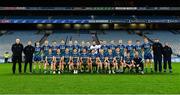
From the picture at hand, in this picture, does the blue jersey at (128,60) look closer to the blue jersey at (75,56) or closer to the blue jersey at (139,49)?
the blue jersey at (139,49)

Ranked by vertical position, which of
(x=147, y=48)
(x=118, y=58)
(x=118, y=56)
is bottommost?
(x=118, y=58)

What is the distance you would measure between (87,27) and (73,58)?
2910 centimetres

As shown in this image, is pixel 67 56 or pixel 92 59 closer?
pixel 67 56

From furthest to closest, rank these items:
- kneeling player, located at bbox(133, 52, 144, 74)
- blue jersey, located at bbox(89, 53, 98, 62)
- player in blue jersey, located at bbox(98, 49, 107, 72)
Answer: blue jersey, located at bbox(89, 53, 98, 62) → player in blue jersey, located at bbox(98, 49, 107, 72) → kneeling player, located at bbox(133, 52, 144, 74)

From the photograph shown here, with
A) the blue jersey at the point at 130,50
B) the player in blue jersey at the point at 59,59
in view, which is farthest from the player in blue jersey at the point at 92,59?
the blue jersey at the point at 130,50

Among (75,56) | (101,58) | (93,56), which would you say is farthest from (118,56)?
(75,56)

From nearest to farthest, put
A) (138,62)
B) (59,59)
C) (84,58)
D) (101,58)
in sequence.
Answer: (138,62), (59,59), (84,58), (101,58)

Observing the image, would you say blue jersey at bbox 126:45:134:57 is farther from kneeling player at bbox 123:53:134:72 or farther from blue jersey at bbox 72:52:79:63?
blue jersey at bbox 72:52:79:63

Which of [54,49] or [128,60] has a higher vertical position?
[54,49]

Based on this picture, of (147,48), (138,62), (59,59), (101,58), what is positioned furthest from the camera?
(147,48)

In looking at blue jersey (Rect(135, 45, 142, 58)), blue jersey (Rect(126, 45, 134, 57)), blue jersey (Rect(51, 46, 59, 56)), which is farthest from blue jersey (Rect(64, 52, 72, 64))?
blue jersey (Rect(135, 45, 142, 58))

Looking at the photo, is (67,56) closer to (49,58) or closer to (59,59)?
(59,59)

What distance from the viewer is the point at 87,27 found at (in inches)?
2019
